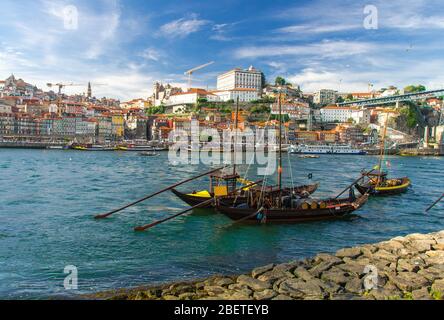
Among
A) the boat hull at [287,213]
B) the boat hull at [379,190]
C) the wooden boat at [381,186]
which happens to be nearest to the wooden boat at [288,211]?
the boat hull at [287,213]

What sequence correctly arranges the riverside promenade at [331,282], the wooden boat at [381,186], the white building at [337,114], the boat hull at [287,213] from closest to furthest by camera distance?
1. the riverside promenade at [331,282]
2. the boat hull at [287,213]
3. the wooden boat at [381,186]
4. the white building at [337,114]

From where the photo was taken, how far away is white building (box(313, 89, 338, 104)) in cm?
13475

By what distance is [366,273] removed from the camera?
350 inches

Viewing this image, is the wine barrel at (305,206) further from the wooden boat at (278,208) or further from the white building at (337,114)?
the white building at (337,114)

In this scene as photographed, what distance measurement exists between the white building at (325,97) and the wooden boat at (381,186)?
110 meters

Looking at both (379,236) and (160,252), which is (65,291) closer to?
(160,252)

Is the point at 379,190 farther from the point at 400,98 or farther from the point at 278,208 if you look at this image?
the point at 400,98

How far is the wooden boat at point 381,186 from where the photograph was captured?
25553 mm

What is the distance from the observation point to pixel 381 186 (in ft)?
87.7

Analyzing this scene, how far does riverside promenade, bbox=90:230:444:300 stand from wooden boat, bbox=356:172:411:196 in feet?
51.3

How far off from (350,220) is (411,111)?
109039mm

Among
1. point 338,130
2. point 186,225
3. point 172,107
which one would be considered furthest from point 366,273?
point 172,107

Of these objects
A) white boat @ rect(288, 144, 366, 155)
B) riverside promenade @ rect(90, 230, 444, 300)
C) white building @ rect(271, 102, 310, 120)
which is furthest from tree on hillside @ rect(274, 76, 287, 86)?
riverside promenade @ rect(90, 230, 444, 300)

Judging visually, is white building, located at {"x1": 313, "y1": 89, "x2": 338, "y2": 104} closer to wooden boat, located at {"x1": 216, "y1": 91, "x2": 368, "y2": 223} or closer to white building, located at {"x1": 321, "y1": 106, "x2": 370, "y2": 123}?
white building, located at {"x1": 321, "y1": 106, "x2": 370, "y2": 123}
